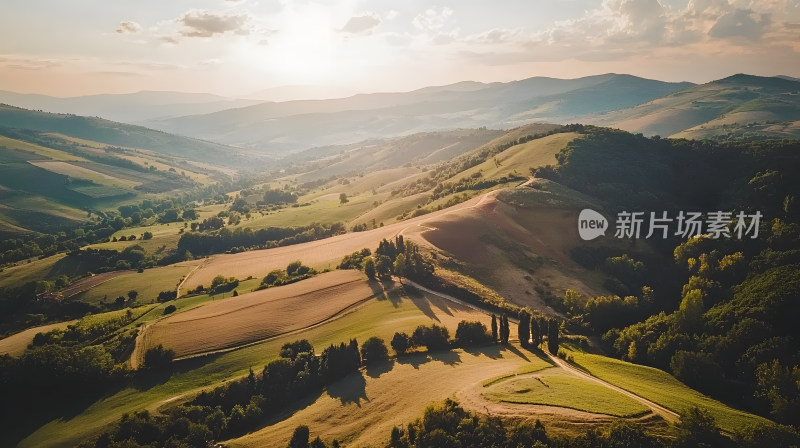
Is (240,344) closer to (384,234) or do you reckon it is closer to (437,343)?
(437,343)

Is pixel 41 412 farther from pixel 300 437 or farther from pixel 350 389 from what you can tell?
pixel 350 389

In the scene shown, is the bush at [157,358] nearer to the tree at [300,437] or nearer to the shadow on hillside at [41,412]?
the shadow on hillside at [41,412]

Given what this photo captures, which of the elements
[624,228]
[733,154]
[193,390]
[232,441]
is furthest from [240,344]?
[733,154]

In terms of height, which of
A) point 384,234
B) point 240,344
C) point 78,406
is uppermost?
point 384,234

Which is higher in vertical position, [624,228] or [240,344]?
[624,228]

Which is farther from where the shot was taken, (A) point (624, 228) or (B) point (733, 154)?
(B) point (733, 154)

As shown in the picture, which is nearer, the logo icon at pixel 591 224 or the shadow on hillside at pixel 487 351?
the shadow on hillside at pixel 487 351

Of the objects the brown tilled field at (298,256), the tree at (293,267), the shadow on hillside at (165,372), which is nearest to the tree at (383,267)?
the brown tilled field at (298,256)
